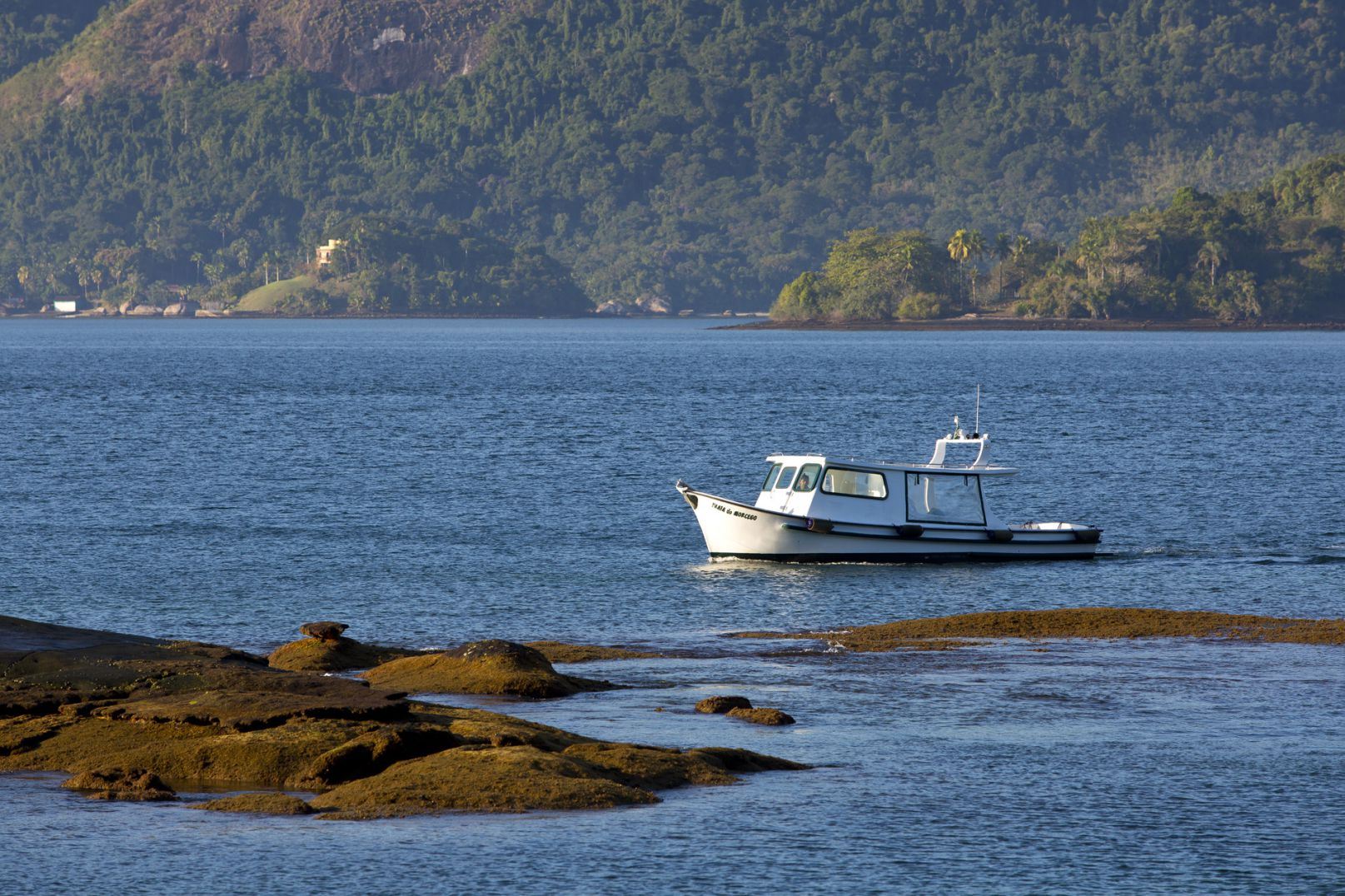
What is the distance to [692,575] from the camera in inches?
1797

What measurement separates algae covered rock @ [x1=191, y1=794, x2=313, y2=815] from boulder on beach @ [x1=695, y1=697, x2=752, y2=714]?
7271 millimetres

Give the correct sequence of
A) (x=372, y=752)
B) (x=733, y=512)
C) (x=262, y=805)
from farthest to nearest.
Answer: (x=733, y=512) < (x=372, y=752) < (x=262, y=805)

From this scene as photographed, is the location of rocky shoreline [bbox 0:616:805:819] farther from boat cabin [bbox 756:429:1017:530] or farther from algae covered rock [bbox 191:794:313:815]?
boat cabin [bbox 756:429:1017:530]

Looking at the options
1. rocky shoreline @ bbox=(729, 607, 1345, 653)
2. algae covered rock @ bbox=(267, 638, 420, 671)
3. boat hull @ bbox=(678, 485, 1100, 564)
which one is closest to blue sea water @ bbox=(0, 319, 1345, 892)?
boat hull @ bbox=(678, 485, 1100, 564)

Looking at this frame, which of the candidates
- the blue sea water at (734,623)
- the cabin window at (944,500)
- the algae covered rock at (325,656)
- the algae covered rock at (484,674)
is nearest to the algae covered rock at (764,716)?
the blue sea water at (734,623)

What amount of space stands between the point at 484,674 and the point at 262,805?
7.52 m

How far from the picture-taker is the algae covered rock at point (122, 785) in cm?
2184

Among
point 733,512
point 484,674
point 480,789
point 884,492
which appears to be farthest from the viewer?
point 733,512

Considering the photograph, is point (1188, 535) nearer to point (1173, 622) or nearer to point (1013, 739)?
point (1173, 622)

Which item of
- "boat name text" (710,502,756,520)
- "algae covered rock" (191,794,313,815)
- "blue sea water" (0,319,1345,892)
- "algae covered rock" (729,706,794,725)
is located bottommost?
"blue sea water" (0,319,1345,892)

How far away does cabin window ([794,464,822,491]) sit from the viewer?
46.9 m

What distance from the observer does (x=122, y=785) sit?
2209 cm

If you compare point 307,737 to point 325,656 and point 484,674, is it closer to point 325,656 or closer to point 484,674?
point 484,674

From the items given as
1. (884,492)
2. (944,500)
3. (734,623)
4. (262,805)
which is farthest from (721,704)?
(944,500)
